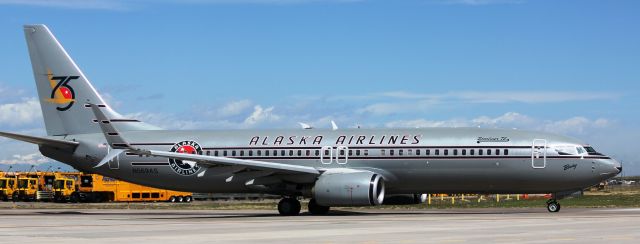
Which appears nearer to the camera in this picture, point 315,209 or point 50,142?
point 315,209

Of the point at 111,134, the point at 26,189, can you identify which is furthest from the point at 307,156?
the point at 26,189

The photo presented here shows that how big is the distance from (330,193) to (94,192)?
4319 centimetres

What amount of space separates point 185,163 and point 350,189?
31.5 feet

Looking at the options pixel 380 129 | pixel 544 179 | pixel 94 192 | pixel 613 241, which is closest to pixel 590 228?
pixel 613 241

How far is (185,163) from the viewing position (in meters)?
47.7

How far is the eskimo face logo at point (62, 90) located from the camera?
50.1 metres

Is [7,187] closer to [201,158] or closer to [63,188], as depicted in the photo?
[63,188]

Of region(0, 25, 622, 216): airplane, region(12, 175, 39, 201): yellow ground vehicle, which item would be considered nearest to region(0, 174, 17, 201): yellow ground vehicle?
region(12, 175, 39, 201): yellow ground vehicle

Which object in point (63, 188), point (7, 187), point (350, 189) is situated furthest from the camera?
point (7, 187)

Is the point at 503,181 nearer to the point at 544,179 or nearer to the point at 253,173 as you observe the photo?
the point at 544,179

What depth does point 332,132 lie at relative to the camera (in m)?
46.4

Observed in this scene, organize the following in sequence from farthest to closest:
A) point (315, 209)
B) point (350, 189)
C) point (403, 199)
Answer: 1. point (403, 199)
2. point (315, 209)
3. point (350, 189)

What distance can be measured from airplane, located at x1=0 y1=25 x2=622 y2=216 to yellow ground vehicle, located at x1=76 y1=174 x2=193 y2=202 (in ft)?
102

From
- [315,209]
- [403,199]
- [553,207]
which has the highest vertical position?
[403,199]
